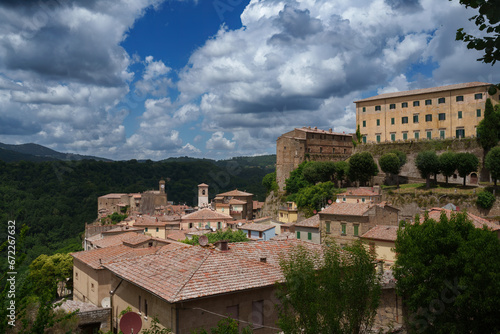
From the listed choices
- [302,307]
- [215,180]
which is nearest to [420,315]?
[302,307]

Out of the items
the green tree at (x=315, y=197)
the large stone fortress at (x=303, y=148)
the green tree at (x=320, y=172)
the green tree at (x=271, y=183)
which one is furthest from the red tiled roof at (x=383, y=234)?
the green tree at (x=271, y=183)

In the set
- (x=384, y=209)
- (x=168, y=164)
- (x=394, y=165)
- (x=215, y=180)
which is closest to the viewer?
(x=384, y=209)

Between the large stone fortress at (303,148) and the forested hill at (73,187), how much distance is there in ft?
144

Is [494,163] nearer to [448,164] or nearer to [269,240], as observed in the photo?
[448,164]

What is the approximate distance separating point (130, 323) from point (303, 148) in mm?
62164

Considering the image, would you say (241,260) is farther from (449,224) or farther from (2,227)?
(2,227)

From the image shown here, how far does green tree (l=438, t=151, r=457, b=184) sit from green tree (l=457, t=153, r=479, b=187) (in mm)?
555

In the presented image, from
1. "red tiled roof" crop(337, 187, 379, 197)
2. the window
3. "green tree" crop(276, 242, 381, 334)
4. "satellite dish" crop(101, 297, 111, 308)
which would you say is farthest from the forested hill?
"green tree" crop(276, 242, 381, 334)

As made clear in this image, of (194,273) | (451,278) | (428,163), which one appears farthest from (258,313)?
(428,163)

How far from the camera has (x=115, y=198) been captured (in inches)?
4446

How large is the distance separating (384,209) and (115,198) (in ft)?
312

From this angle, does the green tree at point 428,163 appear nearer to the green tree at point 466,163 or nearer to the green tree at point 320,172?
the green tree at point 466,163

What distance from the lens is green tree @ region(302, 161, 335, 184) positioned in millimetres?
60281

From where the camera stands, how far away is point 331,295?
9.53 meters
